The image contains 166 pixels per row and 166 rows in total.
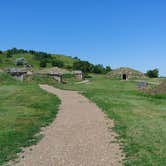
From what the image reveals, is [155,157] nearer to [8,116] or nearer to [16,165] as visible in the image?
[16,165]

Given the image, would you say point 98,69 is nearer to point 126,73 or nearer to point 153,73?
point 153,73

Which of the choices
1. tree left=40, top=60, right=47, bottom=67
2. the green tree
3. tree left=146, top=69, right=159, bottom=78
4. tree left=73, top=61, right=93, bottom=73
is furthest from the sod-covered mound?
tree left=40, top=60, right=47, bottom=67

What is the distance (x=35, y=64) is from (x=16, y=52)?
24068mm

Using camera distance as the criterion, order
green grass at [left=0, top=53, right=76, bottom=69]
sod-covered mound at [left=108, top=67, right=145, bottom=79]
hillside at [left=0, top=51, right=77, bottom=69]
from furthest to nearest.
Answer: hillside at [left=0, top=51, right=77, bottom=69] → green grass at [left=0, top=53, right=76, bottom=69] → sod-covered mound at [left=108, top=67, right=145, bottom=79]

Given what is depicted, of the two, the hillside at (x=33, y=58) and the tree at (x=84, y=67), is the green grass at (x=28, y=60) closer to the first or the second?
the hillside at (x=33, y=58)

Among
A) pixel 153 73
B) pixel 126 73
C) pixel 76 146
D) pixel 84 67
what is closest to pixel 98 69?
pixel 84 67

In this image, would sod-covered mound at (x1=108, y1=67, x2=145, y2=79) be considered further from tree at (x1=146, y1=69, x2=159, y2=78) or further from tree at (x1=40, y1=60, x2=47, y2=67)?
tree at (x1=40, y1=60, x2=47, y2=67)

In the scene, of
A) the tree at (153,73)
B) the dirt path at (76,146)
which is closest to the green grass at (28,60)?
the tree at (153,73)

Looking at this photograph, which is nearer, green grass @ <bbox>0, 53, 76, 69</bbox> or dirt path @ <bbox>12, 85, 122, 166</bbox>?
dirt path @ <bbox>12, 85, 122, 166</bbox>

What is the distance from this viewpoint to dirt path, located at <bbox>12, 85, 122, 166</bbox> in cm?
864

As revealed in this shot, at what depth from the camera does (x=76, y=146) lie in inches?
399

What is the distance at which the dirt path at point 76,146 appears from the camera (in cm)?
864

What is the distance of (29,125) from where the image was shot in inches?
553

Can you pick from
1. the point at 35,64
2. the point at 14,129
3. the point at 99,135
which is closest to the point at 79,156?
the point at 99,135
